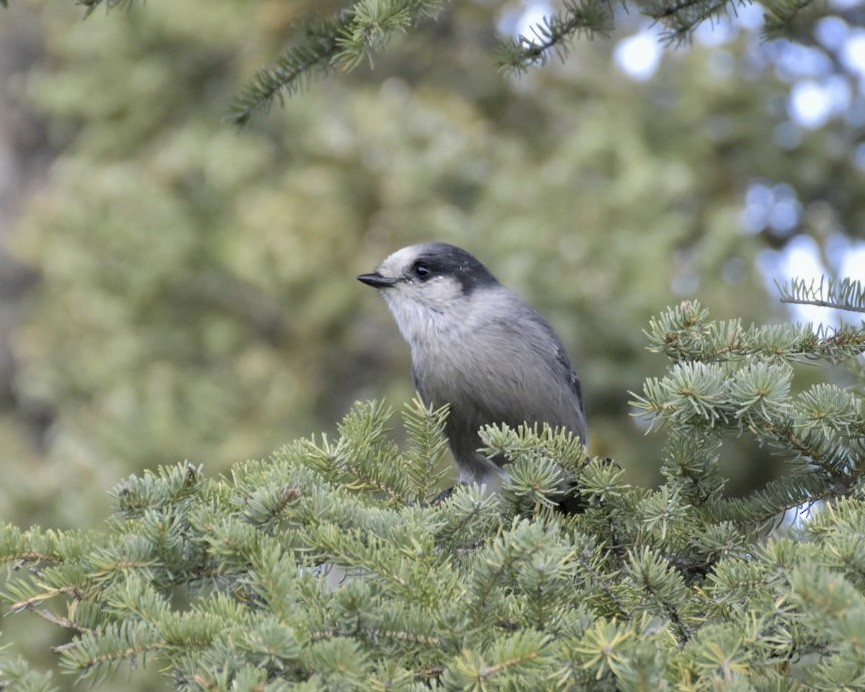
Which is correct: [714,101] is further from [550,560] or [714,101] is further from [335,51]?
[550,560]

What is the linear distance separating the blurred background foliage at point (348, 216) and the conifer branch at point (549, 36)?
3.38 m

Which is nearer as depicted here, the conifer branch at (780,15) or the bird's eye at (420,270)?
the conifer branch at (780,15)

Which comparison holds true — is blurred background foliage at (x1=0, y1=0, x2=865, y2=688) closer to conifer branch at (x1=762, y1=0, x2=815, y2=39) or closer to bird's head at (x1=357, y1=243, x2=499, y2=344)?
bird's head at (x1=357, y1=243, x2=499, y2=344)

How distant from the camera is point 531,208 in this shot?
23.6 ft

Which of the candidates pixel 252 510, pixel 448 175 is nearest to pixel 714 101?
pixel 448 175

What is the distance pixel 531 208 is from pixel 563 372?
2679mm

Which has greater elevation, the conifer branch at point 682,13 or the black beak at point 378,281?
the black beak at point 378,281

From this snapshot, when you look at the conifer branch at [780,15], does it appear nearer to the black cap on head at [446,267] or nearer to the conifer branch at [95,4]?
the black cap on head at [446,267]

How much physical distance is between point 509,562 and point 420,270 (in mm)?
2934

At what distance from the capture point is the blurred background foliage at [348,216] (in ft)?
23.3

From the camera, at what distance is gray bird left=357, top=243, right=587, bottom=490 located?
4.21 m

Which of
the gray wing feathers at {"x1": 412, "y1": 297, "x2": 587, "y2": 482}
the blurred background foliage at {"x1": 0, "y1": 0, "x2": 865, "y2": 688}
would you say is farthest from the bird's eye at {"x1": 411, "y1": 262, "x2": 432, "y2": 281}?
the blurred background foliage at {"x1": 0, "y1": 0, "x2": 865, "y2": 688}

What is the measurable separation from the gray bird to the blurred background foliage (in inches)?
76.7

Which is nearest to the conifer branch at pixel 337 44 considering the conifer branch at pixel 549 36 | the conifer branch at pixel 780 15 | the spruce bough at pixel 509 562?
the conifer branch at pixel 549 36
